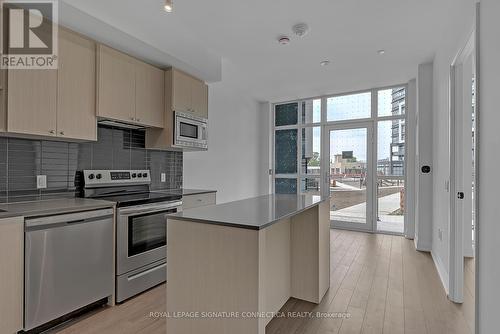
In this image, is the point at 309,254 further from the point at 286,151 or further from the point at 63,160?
the point at 286,151

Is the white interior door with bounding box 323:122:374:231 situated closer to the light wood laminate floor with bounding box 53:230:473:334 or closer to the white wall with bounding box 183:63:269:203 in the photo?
the white wall with bounding box 183:63:269:203

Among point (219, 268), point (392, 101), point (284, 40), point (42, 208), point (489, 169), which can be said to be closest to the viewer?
point (489, 169)

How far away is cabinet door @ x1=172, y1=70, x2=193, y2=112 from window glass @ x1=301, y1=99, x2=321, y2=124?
9.94 ft

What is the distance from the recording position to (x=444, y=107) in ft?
9.50

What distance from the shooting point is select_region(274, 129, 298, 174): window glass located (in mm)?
5898

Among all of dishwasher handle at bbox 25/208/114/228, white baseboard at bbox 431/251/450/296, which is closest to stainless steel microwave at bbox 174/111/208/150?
dishwasher handle at bbox 25/208/114/228

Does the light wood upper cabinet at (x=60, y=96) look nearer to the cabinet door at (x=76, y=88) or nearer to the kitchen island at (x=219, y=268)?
the cabinet door at (x=76, y=88)

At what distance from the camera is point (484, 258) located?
149 centimetres

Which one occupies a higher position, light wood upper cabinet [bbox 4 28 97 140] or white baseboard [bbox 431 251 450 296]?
light wood upper cabinet [bbox 4 28 97 140]

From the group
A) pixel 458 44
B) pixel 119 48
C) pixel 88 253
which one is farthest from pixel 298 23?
pixel 88 253

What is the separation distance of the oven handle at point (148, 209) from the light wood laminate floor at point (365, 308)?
0.78 metres

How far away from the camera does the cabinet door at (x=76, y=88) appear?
223 centimetres

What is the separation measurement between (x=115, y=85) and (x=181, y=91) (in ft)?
2.67

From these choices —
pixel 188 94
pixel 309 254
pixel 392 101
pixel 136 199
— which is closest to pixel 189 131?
pixel 188 94
